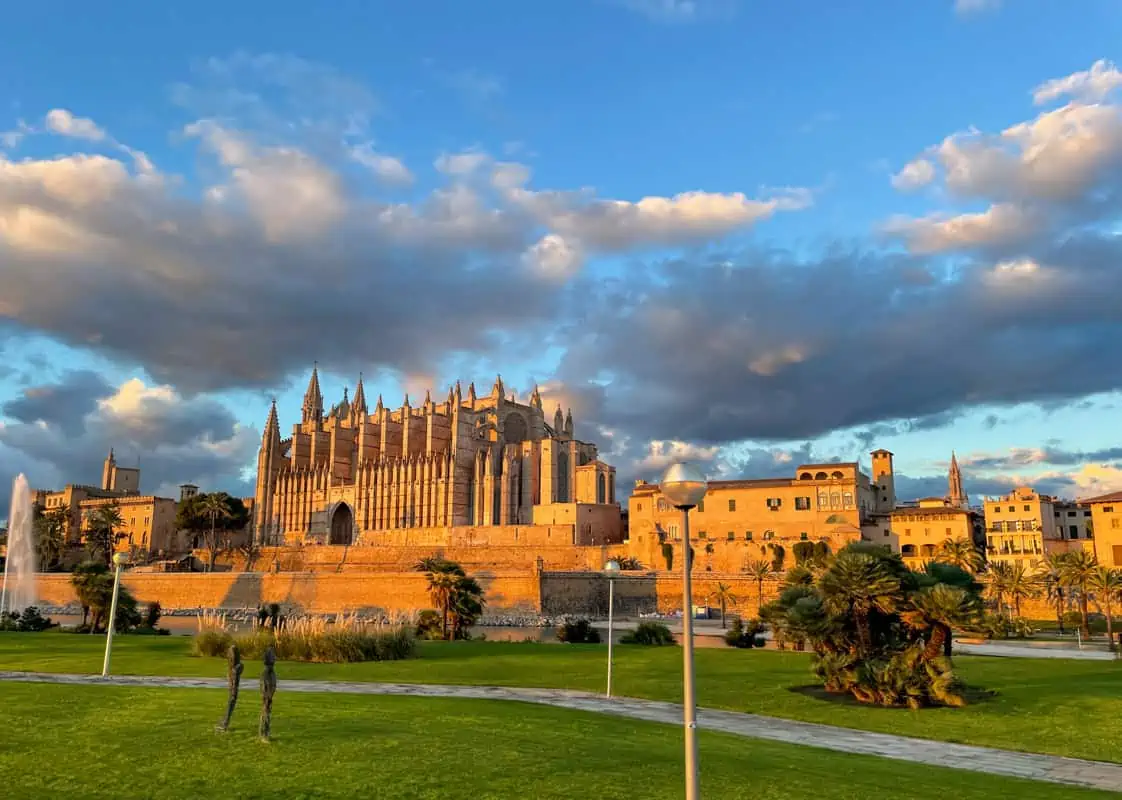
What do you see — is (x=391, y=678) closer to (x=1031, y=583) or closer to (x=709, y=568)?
(x=1031, y=583)

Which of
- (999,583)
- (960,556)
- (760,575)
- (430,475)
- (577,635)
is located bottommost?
(577,635)

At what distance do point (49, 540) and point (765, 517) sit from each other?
2674 inches

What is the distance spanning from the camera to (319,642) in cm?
2117

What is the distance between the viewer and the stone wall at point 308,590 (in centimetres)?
5628

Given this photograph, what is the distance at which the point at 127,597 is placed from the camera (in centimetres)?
3488

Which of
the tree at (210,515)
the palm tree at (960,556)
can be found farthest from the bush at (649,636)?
the tree at (210,515)

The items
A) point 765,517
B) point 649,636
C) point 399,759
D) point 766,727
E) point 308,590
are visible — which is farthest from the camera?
point 765,517

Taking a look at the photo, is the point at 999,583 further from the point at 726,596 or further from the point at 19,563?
the point at 19,563

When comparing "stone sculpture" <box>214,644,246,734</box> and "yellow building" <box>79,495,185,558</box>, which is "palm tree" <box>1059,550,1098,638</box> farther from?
"yellow building" <box>79,495,185,558</box>

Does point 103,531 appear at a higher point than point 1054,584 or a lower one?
higher

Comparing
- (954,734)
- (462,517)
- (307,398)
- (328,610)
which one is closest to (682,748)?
(954,734)

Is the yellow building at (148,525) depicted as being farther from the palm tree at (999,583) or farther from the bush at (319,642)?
the palm tree at (999,583)

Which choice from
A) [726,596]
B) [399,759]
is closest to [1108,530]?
[726,596]

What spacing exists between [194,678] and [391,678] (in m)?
3.87
